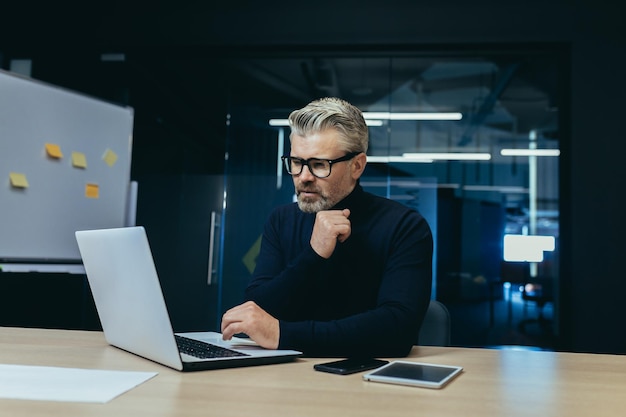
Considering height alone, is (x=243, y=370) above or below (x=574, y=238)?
below

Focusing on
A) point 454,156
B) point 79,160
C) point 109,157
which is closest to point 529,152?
point 454,156

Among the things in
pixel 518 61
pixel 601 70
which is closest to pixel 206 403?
pixel 601 70

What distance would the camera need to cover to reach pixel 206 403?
835 millimetres

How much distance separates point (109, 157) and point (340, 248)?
2008 mm

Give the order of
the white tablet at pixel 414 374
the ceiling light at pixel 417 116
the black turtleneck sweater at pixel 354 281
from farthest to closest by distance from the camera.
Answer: the ceiling light at pixel 417 116
the black turtleneck sweater at pixel 354 281
the white tablet at pixel 414 374

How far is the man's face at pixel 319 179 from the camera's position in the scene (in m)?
1.59

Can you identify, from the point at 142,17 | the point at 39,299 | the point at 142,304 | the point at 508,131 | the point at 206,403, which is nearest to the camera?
the point at 206,403

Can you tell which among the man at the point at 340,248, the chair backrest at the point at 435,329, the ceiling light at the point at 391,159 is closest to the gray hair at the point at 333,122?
the man at the point at 340,248

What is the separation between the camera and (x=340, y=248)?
A: 1.68 m

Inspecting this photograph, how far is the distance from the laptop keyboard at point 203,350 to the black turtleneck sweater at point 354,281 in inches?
5.2

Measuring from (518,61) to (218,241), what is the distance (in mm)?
2312

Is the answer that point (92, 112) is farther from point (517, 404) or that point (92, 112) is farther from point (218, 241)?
point (517, 404)

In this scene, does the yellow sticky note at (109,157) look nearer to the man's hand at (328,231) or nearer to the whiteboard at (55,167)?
the whiteboard at (55,167)

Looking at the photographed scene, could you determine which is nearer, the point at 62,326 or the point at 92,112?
the point at 62,326
